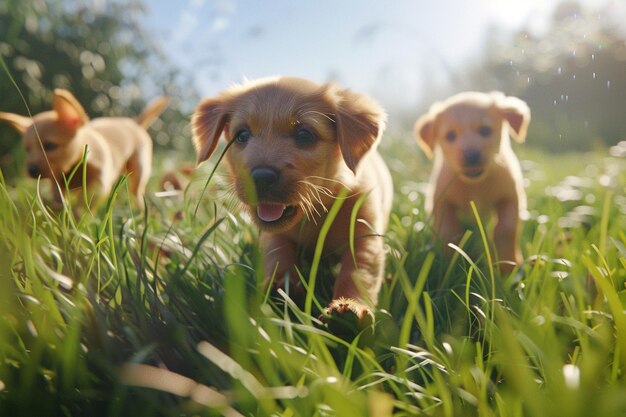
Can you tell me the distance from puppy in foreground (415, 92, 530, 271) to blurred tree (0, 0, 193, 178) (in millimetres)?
3725

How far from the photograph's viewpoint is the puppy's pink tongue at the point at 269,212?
2133 mm

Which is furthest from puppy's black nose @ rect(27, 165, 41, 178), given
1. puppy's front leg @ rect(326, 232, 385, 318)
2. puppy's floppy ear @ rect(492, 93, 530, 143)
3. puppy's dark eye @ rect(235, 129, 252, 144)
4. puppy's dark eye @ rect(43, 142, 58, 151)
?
puppy's floppy ear @ rect(492, 93, 530, 143)

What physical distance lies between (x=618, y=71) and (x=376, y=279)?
598 centimetres

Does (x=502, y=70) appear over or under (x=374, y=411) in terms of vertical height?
over

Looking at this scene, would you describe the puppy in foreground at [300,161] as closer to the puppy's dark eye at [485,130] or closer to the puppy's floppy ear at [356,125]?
the puppy's floppy ear at [356,125]

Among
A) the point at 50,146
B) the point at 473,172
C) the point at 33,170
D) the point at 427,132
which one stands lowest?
the point at 33,170

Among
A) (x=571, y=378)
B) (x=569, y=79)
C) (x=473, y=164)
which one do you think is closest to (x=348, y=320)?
(x=571, y=378)

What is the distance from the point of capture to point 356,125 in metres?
2.29

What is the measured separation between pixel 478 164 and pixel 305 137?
1.11m

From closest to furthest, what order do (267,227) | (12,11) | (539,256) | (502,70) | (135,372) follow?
(135,372), (539,256), (267,227), (12,11), (502,70)

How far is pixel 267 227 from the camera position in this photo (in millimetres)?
2135

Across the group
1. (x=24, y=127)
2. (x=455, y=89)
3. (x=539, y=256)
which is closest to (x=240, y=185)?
(x=539, y=256)

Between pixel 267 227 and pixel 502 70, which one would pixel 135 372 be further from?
pixel 502 70

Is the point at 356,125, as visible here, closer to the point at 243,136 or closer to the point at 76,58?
the point at 243,136
